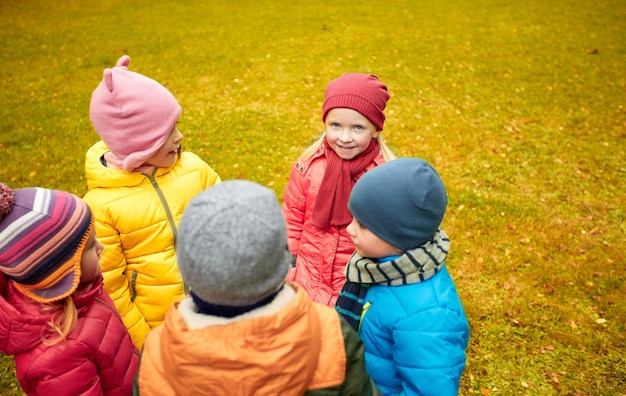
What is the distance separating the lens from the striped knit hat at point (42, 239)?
6.24 feet

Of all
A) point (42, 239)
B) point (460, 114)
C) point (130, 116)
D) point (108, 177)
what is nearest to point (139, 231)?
point (108, 177)

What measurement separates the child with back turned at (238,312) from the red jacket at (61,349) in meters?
0.78

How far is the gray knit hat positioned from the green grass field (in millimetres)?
3195

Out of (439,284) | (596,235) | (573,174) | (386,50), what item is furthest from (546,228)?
(386,50)

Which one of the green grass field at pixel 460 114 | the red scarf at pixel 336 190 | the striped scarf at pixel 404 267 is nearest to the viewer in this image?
the striped scarf at pixel 404 267

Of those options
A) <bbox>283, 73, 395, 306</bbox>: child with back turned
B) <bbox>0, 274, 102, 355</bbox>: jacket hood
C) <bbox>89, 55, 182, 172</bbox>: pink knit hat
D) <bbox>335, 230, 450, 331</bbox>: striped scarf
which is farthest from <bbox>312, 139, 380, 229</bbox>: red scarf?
<bbox>0, 274, 102, 355</bbox>: jacket hood

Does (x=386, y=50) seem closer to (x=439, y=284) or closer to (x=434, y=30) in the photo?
(x=434, y=30)

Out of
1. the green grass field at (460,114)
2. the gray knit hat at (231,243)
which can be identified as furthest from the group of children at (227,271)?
the green grass field at (460,114)

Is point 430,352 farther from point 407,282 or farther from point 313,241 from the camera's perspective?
point 313,241

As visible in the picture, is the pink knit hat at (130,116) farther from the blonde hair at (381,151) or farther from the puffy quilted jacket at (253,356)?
the puffy quilted jacket at (253,356)

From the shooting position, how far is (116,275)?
2779 millimetres

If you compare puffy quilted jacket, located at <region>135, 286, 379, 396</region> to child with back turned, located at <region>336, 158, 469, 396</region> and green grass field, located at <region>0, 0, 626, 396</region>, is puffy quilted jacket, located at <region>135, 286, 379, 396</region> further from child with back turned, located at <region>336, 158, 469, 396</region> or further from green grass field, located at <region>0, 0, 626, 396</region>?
green grass field, located at <region>0, 0, 626, 396</region>

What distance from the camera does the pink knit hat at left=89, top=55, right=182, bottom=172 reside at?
2.62 metres

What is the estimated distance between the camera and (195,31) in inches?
472
